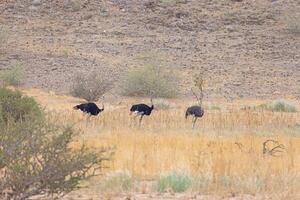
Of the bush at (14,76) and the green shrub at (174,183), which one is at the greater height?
the bush at (14,76)

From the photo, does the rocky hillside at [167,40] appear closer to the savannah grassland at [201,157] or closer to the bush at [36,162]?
the savannah grassland at [201,157]

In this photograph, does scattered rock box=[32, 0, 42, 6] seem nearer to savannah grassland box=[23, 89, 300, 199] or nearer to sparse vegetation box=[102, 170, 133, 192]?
savannah grassland box=[23, 89, 300, 199]

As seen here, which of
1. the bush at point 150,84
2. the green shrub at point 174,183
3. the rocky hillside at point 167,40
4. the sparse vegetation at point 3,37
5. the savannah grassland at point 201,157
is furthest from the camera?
the sparse vegetation at point 3,37

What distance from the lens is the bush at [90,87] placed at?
3825cm

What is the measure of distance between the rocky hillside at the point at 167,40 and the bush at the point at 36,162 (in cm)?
3140

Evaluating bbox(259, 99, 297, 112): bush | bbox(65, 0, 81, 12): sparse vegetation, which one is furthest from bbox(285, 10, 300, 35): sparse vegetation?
bbox(259, 99, 297, 112): bush

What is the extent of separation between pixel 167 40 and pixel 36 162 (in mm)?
41526

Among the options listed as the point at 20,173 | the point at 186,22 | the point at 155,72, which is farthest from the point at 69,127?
the point at 186,22

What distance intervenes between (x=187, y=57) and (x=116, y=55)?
4312 mm

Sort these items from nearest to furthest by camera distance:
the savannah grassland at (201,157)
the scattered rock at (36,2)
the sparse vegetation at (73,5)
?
the savannah grassland at (201,157), the sparse vegetation at (73,5), the scattered rock at (36,2)

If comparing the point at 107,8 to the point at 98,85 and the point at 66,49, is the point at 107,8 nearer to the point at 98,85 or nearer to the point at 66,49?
the point at 66,49

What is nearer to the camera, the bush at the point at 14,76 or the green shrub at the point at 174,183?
the green shrub at the point at 174,183

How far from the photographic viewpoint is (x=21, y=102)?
63.7 feet

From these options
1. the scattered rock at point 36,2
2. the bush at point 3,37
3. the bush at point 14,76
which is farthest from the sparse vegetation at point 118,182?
the scattered rock at point 36,2
